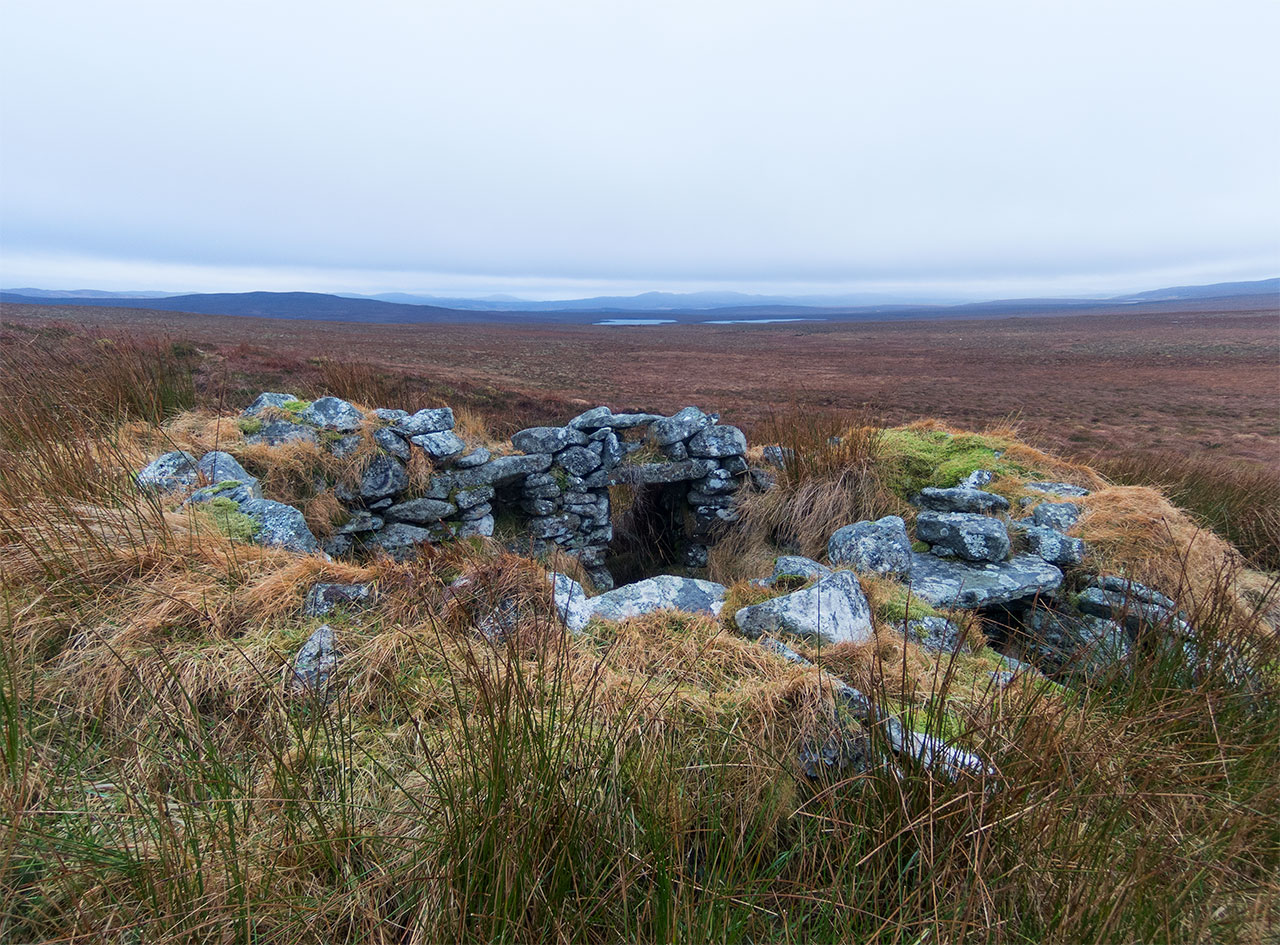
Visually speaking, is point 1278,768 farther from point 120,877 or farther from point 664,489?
point 664,489

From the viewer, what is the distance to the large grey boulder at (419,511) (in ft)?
16.9

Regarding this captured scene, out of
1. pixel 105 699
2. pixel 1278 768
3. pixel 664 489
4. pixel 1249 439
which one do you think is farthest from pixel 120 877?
pixel 1249 439

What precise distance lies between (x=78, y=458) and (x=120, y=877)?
9.70ft

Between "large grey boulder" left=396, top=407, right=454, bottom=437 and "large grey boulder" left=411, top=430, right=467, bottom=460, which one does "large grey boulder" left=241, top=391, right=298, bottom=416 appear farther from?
"large grey boulder" left=411, top=430, right=467, bottom=460

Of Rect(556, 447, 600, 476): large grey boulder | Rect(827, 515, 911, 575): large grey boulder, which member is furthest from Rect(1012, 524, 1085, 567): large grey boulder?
Rect(556, 447, 600, 476): large grey boulder

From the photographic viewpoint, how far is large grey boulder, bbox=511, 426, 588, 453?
589 cm

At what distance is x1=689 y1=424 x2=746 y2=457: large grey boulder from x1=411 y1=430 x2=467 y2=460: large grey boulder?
2492mm

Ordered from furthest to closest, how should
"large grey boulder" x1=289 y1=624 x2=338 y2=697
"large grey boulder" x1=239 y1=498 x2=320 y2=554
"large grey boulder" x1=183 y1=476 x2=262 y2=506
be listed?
"large grey boulder" x1=183 y1=476 x2=262 y2=506 < "large grey boulder" x1=239 y1=498 x2=320 y2=554 < "large grey boulder" x1=289 y1=624 x2=338 y2=697

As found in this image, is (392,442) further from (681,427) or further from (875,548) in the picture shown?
(875,548)

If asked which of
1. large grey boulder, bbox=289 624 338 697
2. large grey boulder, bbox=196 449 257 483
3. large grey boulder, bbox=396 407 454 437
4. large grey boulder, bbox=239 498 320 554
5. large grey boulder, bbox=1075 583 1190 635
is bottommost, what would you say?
large grey boulder, bbox=1075 583 1190 635

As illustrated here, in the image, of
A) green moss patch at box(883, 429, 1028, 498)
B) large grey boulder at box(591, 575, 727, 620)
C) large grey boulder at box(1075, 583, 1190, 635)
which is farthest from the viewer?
green moss patch at box(883, 429, 1028, 498)

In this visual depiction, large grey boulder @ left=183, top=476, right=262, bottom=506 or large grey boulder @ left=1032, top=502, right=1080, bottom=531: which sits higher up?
large grey boulder @ left=183, top=476, right=262, bottom=506

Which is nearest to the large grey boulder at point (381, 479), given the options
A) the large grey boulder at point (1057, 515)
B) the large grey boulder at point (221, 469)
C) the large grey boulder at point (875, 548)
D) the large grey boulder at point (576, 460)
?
the large grey boulder at point (221, 469)

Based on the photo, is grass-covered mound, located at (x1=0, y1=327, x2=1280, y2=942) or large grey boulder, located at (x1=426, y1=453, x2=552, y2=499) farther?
large grey boulder, located at (x1=426, y1=453, x2=552, y2=499)
